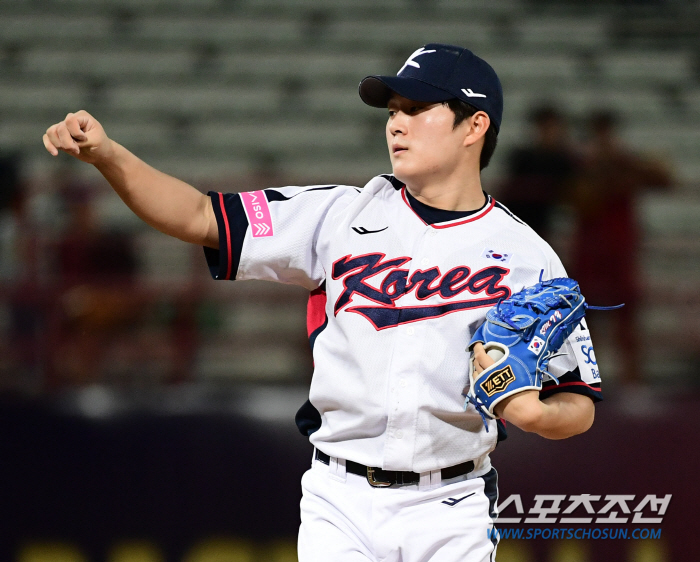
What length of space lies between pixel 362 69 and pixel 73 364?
4.13 meters

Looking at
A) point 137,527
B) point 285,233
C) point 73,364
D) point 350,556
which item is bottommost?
point 137,527

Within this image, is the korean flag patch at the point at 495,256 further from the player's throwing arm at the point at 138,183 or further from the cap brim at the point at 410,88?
the player's throwing arm at the point at 138,183

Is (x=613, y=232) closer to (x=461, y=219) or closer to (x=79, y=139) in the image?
(x=461, y=219)

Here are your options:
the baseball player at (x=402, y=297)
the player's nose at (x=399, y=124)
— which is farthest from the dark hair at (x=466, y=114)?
the player's nose at (x=399, y=124)

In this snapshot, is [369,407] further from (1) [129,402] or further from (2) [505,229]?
(1) [129,402]

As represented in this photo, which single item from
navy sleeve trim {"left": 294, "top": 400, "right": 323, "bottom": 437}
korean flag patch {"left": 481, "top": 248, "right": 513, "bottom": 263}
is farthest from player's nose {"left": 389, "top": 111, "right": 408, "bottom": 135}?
navy sleeve trim {"left": 294, "top": 400, "right": 323, "bottom": 437}

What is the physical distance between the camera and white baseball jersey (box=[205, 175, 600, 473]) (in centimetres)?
207

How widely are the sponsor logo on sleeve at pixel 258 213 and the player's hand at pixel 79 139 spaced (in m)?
0.38

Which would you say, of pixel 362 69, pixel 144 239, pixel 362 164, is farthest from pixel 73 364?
pixel 362 69

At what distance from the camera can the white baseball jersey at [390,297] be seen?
207 cm

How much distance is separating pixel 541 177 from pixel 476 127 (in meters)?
3.01

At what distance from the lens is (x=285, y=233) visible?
7.22ft

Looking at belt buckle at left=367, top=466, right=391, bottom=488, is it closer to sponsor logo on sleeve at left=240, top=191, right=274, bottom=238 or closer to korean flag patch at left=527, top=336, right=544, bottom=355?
korean flag patch at left=527, top=336, right=544, bottom=355

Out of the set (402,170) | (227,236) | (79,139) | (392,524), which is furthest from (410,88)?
(392,524)
